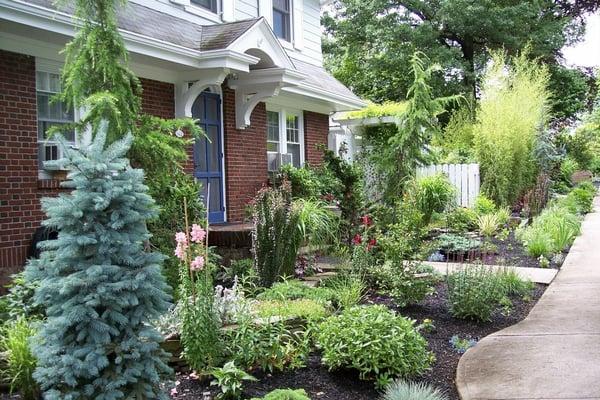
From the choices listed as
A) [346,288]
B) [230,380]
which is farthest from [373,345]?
[346,288]

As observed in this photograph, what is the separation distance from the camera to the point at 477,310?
5973 mm

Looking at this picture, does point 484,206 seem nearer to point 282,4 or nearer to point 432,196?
point 432,196

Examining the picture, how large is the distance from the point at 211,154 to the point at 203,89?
1.35 metres

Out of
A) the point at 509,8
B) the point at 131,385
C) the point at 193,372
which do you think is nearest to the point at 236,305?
the point at 193,372

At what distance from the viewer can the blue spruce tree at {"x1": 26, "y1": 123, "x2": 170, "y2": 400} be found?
296cm

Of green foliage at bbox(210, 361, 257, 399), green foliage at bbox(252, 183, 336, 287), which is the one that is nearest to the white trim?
green foliage at bbox(252, 183, 336, 287)

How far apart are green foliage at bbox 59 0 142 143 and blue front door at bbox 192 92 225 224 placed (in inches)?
186

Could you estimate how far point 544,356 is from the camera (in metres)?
4.89

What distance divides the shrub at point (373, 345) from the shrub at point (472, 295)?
55.5 inches

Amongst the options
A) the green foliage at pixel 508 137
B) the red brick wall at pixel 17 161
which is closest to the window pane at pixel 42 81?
the red brick wall at pixel 17 161

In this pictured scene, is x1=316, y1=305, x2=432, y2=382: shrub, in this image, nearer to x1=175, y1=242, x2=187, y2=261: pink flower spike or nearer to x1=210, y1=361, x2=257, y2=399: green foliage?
x1=210, y1=361, x2=257, y2=399: green foliage

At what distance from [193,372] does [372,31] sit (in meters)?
23.1

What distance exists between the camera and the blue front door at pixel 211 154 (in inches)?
408

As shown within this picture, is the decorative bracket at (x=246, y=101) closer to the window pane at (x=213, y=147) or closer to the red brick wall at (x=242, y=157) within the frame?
the red brick wall at (x=242, y=157)
